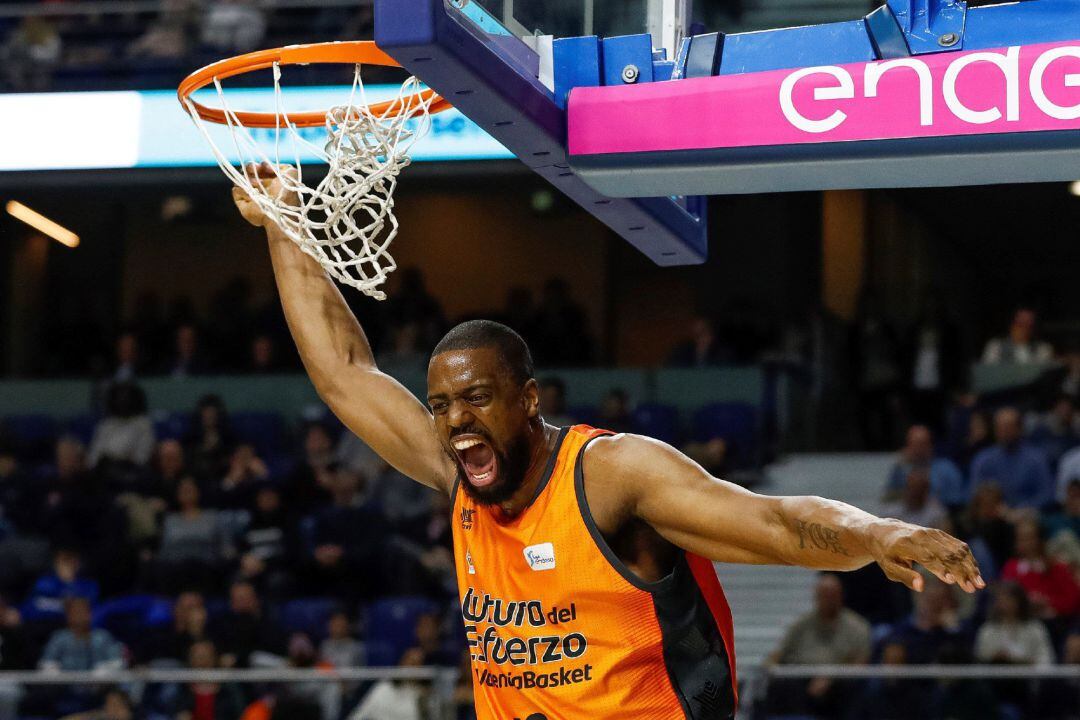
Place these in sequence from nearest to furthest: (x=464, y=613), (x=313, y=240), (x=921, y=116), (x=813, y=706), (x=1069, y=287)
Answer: (x=921, y=116) < (x=464, y=613) < (x=313, y=240) < (x=813, y=706) < (x=1069, y=287)

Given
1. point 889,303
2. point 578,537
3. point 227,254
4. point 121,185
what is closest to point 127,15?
point 121,185

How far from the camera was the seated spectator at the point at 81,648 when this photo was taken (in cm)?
948

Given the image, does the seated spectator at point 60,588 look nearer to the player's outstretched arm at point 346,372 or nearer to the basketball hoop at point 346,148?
the player's outstretched arm at point 346,372

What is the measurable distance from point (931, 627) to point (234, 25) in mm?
6867

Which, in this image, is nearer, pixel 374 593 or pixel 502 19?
pixel 502 19

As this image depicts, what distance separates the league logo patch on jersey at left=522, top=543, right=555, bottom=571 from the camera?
339 cm

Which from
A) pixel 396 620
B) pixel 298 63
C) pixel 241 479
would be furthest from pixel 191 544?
pixel 298 63

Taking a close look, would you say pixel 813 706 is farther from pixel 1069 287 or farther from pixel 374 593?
pixel 1069 287

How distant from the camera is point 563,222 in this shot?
16.7 meters

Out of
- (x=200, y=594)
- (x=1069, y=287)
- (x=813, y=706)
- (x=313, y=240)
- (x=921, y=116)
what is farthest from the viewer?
(x=1069, y=287)

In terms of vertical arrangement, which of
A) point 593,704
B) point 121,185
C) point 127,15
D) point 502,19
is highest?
point 127,15

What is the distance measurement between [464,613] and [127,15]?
10477mm

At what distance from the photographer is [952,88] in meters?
3.21

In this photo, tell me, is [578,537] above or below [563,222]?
below
